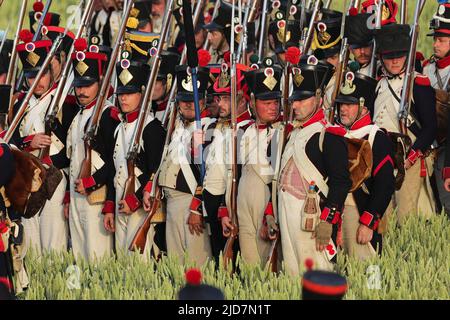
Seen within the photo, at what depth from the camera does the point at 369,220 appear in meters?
10.3

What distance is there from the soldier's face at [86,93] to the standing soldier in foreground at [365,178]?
237 centimetres

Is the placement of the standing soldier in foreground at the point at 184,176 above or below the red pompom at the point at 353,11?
below

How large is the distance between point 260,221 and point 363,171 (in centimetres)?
102

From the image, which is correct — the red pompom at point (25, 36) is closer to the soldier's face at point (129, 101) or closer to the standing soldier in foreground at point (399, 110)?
the soldier's face at point (129, 101)

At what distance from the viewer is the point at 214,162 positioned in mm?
11055

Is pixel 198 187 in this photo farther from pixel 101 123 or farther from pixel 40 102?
pixel 40 102

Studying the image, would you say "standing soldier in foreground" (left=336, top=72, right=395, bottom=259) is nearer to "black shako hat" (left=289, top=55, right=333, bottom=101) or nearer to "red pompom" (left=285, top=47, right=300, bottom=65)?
"black shako hat" (left=289, top=55, right=333, bottom=101)

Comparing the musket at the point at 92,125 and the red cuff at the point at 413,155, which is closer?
the musket at the point at 92,125

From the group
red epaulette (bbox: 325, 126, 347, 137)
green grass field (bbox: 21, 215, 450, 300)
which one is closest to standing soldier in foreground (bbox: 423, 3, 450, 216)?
green grass field (bbox: 21, 215, 450, 300)

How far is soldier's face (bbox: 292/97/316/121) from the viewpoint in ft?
32.8

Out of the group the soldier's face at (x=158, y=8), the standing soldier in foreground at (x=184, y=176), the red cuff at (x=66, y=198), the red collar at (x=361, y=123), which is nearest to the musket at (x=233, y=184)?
the standing soldier in foreground at (x=184, y=176)

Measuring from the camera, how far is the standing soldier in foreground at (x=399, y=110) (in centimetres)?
1188

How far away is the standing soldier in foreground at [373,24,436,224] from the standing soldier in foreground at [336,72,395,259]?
1149 mm

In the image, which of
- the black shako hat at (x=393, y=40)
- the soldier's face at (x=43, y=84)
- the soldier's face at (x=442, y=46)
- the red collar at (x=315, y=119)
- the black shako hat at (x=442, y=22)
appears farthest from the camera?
the soldier's face at (x=442, y=46)
